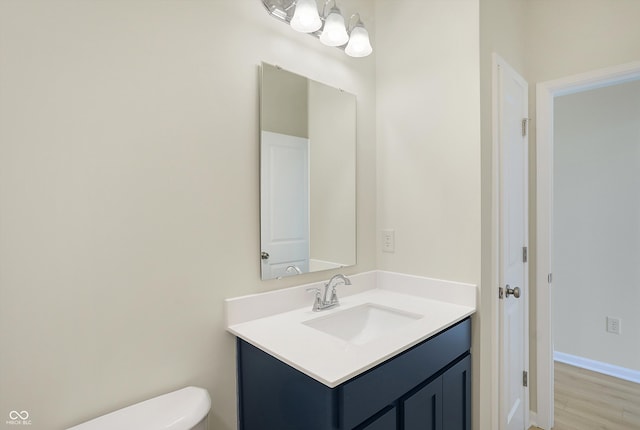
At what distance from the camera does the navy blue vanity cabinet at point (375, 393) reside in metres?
0.93

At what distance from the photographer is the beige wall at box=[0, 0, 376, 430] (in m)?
0.88

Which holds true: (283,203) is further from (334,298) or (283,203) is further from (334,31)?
(334,31)

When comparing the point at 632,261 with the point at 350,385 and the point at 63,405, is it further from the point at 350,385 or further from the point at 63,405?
the point at 63,405

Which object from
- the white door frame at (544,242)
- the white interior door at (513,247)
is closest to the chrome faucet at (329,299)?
the white interior door at (513,247)

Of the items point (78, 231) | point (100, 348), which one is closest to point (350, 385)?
point (100, 348)

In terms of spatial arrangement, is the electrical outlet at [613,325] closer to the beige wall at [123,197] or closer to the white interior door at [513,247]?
the white interior door at [513,247]

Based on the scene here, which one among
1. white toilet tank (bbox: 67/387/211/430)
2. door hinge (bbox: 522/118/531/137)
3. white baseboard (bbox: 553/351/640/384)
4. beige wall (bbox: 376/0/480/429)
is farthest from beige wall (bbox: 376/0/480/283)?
white baseboard (bbox: 553/351/640/384)

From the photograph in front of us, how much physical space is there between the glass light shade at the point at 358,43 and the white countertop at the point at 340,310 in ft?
3.79

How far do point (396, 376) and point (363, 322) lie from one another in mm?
482

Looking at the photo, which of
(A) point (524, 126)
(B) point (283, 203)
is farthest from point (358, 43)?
(A) point (524, 126)

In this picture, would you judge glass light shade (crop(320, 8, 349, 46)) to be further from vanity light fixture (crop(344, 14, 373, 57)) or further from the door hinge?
the door hinge

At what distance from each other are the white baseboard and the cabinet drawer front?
83.9 inches

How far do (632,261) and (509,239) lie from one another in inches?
63.2

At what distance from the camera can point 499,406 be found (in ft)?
5.19
